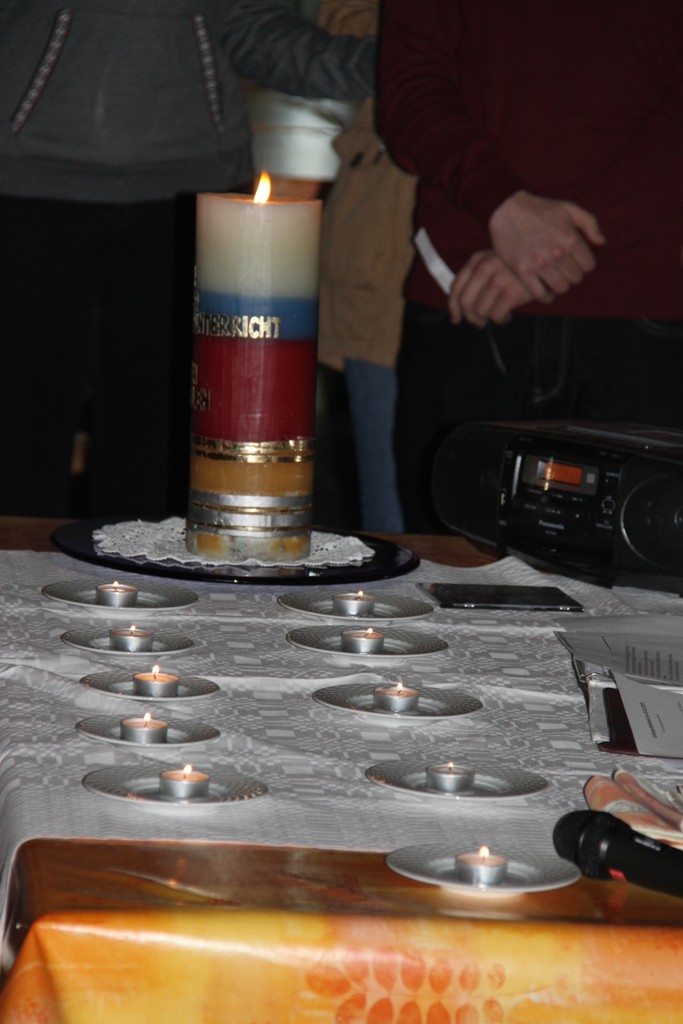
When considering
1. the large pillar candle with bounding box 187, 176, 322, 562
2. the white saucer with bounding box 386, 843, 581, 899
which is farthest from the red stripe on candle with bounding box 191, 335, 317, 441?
the white saucer with bounding box 386, 843, 581, 899

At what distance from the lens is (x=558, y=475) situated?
994mm

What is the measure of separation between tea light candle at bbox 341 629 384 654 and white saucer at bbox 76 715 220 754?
0.14 m

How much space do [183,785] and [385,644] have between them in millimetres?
242

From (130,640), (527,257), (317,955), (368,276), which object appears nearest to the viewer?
(317,955)

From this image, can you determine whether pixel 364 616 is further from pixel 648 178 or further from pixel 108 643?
pixel 648 178

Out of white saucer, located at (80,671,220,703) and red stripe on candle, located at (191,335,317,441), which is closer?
white saucer, located at (80,671,220,703)

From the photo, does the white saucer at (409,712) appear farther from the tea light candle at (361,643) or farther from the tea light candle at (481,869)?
the tea light candle at (481,869)

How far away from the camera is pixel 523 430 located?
1.03 metres

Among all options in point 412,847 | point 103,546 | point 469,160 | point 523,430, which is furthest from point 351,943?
point 469,160

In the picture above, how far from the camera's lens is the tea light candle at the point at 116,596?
77 cm

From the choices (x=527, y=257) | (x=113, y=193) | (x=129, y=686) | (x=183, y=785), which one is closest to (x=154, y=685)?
(x=129, y=686)

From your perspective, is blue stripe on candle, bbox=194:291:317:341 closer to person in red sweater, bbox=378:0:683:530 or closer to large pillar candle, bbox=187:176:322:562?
large pillar candle, bbox=187:176:322:562

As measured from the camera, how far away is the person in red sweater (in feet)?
5.01

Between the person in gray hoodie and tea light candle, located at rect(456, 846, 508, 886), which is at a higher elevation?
the person in gray hoodie
